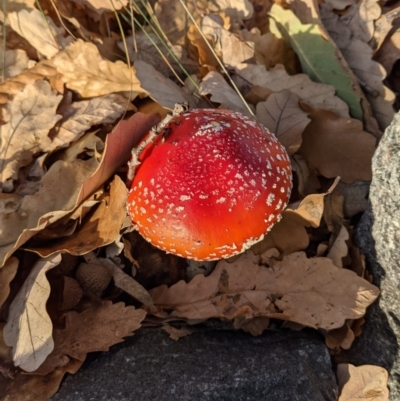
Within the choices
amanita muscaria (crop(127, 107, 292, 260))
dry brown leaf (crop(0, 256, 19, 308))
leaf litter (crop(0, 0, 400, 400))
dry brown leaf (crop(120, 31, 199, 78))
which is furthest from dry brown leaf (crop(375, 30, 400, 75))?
dry brown leaf (crop(0, 256, 19, 308))

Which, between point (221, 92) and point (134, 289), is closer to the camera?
point (134, 289)

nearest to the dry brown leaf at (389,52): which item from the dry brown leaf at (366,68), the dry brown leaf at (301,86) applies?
the dry brown leaf at (366,68)

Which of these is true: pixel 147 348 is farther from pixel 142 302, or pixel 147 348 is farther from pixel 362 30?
pixel 362 30

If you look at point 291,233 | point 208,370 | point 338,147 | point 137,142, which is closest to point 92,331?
point 208,370

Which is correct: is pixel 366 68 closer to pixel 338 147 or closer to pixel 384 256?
pixel 338 147

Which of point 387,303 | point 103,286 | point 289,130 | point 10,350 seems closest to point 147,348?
point 103,286

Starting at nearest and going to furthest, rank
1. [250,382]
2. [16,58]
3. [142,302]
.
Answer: [250,382]
[142,302]
[16,58]

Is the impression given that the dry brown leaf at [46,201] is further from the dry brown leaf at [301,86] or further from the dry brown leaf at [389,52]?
the dry brown leaf at [389,52]
